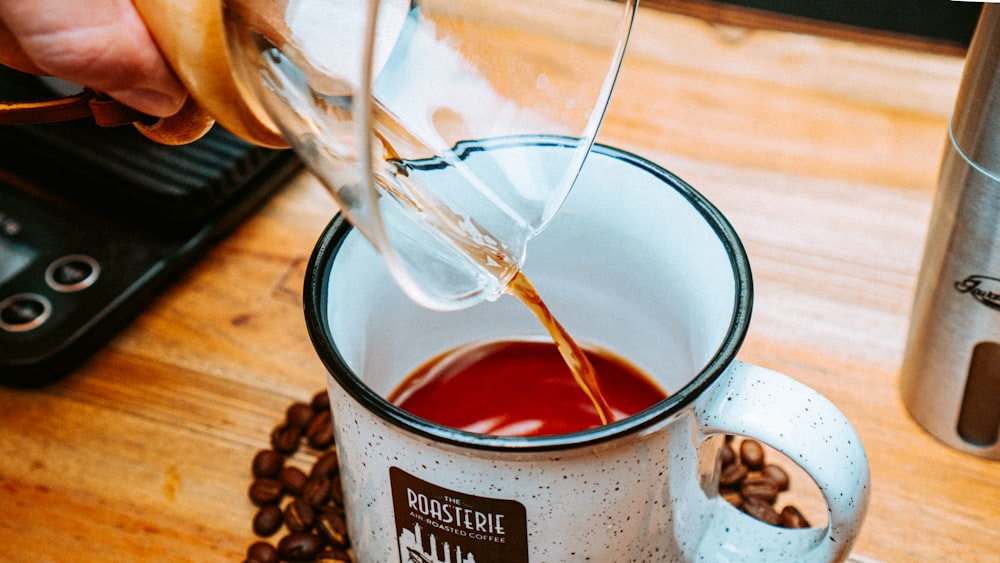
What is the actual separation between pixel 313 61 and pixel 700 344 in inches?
10.0

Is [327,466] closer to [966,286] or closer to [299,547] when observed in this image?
[299,547]

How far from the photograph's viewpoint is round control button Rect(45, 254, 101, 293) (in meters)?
0.77

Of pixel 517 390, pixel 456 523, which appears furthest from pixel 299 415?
pixel 456 523

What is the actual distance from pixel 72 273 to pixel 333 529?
313 mm

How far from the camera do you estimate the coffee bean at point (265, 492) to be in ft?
2.15

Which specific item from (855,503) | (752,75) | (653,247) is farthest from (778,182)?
(855,503)

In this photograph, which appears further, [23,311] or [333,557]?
[23,311]

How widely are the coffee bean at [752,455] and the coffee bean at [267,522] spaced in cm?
31

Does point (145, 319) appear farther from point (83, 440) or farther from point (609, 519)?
point (609, 519)

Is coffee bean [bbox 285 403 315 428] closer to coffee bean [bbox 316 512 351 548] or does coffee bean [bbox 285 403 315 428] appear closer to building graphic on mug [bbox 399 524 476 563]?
coffee bean [bbox 316 512 351 548]

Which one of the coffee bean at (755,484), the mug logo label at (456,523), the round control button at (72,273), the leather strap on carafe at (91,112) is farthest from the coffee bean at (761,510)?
the round control button at (72,273)

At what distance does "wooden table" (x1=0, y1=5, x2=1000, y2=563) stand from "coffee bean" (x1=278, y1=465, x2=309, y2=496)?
0.03 meters

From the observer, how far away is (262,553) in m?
0.61

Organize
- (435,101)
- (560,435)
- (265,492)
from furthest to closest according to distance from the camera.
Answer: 1. (265,492)
2. (435,101)
3. (560,435)
